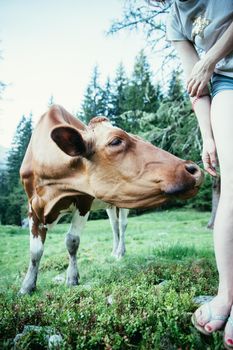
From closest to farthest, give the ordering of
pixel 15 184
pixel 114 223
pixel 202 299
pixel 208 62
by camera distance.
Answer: pixel 208 62
pixel 202 299
pixel 114 223
pixel 15 184

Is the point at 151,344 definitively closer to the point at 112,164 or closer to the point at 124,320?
the point at 124,320

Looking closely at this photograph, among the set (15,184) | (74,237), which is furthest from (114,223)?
(15,184)

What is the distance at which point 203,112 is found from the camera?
274 cm

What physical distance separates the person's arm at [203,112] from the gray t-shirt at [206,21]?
0.30 ft

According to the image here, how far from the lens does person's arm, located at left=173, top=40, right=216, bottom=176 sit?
8.71 feet

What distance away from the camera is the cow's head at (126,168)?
9.94ft

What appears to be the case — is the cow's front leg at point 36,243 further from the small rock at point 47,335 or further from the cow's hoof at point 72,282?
the small rock at point 47,335

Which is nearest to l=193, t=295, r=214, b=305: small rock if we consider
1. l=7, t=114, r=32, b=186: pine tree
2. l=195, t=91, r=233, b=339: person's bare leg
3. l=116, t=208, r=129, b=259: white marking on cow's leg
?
l=195, t=91, r=233, b=339: person's bare leg

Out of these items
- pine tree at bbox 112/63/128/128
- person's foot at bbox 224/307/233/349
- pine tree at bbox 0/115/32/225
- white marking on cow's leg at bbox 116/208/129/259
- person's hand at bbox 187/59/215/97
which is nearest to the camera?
person's foot at bbox 224/307/233/349

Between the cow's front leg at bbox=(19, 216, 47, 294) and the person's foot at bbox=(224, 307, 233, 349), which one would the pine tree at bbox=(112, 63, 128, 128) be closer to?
the cow's front leg at bbox=(19, 216, 47, 294)

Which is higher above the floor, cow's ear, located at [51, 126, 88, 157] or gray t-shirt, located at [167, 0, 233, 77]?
gray t-shirt, located at [167, 0, 233, 77]

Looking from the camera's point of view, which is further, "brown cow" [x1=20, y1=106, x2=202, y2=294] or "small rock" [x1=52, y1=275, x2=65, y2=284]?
"small rock" [x1=52, y1=275, x2=65, y2=284]

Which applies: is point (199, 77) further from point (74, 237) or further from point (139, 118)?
point (139, 118)

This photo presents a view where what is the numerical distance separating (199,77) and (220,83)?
165 mm
